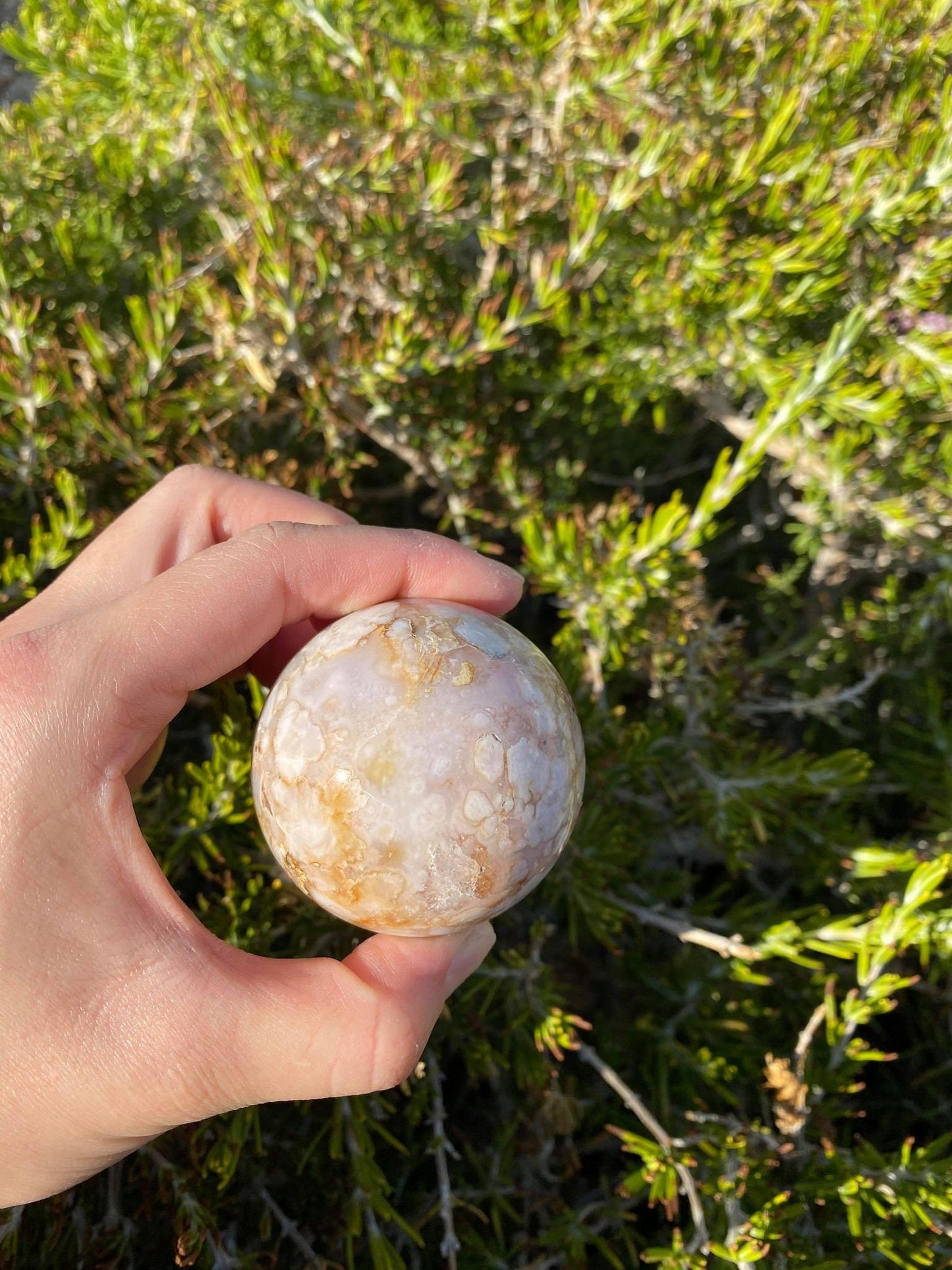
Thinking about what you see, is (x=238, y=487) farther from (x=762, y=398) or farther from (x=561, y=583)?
(x=762, y=398)

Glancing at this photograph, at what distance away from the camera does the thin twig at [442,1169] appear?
64.1 inches

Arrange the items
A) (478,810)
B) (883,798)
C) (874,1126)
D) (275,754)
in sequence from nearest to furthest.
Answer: (478,810), (275,754), (874,1126), (883,798)

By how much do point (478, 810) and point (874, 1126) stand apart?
1918 millimetres

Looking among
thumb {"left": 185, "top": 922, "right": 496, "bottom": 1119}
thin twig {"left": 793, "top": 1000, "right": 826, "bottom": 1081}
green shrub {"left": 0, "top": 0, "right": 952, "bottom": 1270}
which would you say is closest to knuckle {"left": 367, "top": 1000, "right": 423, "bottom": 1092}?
thumb {"left": 185, "top": 922, "right": 496, "bottom": 1119}

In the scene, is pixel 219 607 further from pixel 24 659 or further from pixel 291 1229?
pixel 291 1229

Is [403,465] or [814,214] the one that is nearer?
[814,214]

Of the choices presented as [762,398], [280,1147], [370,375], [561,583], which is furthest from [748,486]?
[280,1147]

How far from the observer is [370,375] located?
2014mm

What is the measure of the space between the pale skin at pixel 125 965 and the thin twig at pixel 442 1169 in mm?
534

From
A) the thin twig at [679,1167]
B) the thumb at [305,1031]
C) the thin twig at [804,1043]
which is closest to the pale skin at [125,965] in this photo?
the thumb at [305,1031]

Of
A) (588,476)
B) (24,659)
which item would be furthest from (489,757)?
(588,476)

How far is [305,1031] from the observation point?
1.24 meters

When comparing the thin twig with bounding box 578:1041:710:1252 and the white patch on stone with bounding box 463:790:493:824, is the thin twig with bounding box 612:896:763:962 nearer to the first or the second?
the thin twig with bounding box 578:1041:710:1252

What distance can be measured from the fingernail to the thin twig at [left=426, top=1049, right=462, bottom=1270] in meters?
0.44
